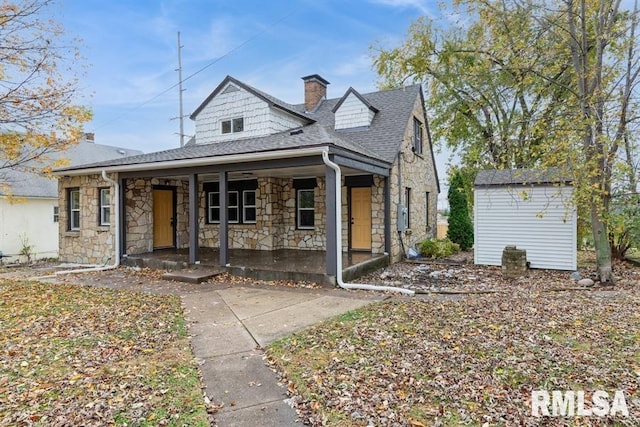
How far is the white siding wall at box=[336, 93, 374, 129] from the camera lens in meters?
12.5

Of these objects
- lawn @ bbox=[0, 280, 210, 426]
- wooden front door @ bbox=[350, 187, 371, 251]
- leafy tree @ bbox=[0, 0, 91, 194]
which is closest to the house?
wooden front door @ bbox=[350, 187, 371, 251]

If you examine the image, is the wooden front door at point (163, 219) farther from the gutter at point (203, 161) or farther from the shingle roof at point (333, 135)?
the gutter at point (203, 161)

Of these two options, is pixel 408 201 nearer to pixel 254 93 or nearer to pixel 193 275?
pixel 254 93

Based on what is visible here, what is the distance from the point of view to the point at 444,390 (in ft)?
10.1

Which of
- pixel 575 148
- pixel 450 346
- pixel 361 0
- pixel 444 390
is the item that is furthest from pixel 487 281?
pixel 361 0

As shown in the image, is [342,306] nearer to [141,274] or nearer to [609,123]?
[141,274]

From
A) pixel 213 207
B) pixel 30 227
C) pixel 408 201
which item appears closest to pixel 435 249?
pixel 408 201

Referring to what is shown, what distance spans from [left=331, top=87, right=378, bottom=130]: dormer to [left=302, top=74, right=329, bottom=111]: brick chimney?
2955 millimetres

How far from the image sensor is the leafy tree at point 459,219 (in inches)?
563

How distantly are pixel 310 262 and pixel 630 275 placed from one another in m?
7.58

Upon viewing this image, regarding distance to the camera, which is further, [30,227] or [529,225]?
[30,227]

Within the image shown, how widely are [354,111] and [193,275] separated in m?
7.78

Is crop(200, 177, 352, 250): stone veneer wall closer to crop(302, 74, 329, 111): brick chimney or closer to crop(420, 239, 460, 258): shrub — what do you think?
crop(420, 239, 460, 258): shrub

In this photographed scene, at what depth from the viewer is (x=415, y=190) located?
12961 millimetres
